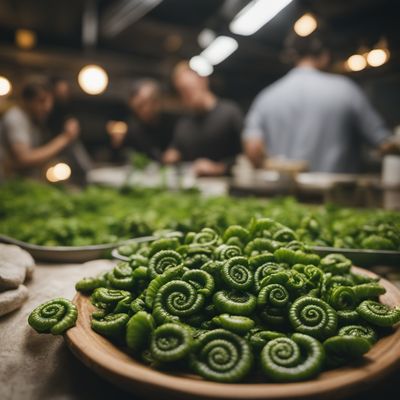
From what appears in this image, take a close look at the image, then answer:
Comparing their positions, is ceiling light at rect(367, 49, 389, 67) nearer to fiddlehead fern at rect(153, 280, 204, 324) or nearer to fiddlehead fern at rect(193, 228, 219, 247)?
fiddlehead fern at rect(193, 228, 219, 247)

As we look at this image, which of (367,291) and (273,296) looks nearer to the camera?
(273,296)

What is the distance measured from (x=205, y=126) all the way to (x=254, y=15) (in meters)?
2.12

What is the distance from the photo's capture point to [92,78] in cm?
550

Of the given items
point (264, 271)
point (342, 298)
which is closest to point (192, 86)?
point (264, 271)

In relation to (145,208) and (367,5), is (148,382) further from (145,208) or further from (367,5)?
(367,5)

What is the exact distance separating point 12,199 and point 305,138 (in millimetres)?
3670

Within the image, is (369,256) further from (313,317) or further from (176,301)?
(176,301)

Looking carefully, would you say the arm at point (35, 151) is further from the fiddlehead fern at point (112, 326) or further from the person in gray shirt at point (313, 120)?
the fiddlehead fern at point (112, 326)

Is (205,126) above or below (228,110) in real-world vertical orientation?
below

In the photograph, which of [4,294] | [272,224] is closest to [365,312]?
[272,224]

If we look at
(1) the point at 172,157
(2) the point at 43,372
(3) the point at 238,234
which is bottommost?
(2) the point at 43,372

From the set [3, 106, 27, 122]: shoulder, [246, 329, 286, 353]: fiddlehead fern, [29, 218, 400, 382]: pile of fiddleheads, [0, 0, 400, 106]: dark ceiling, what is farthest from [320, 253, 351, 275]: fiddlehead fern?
[0, 0, 400, 106]: dark ceiling

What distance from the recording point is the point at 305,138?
17.0 feet

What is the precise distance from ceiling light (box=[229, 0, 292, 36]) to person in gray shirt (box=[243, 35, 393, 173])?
1.59ft
